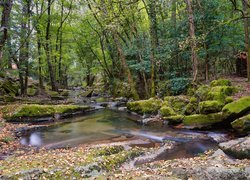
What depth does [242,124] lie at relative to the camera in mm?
10172

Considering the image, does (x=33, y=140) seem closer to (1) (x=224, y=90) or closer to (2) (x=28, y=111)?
(2) (x=28, y=111)

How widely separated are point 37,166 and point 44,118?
29.0 ft

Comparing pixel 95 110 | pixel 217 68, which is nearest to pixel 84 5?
pixel 95 110

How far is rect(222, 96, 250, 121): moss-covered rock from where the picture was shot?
10.9 m

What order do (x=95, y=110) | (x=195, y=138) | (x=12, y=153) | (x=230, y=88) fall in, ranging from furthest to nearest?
(x=95, y=110), (x=230, y=88), (x=195, y=138), (x=12, y=153)

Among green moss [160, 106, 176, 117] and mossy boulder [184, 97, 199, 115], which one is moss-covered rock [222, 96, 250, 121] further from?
green moss [160, 106, 176, 117]

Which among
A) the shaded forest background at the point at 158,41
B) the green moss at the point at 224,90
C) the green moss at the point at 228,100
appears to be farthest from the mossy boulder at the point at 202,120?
the shaded forest background at the point at 158,41

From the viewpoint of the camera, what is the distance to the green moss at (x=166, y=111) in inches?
545

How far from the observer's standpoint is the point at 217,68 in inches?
829

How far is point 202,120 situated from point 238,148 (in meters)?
4.12

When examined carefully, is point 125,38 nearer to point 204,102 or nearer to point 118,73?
point 118,73

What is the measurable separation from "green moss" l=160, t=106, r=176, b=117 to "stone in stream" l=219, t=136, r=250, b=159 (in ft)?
17.9

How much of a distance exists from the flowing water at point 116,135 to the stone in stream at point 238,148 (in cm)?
105

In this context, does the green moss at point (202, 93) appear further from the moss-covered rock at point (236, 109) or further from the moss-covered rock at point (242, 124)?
the moss-covered rock at point (242, 124)
